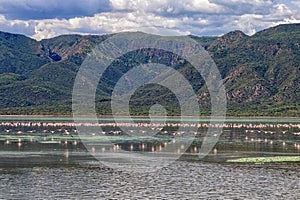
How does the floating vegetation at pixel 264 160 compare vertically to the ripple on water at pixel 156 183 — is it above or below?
above

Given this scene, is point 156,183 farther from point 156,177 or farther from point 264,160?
point 264,160

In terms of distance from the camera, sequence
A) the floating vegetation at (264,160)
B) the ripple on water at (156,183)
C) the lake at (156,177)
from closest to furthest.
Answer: the ripple on water at (156,183)
the lake at (156,177)
the floating vegetation at (264,160)

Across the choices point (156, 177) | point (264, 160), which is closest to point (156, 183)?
point (156, 177)

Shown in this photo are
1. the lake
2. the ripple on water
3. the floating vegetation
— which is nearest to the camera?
the ripple on water

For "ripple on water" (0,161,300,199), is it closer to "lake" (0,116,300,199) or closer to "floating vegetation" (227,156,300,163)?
"lake" (0,116,300,199)

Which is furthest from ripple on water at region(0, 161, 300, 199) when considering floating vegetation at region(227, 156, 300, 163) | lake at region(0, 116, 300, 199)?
floating vegetation at region(227, 156, 300, 163)

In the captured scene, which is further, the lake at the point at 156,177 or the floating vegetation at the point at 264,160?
the floating vegetation at the point at 264,160

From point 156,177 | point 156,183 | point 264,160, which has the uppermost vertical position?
point 264,160

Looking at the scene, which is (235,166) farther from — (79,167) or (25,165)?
(25,165)

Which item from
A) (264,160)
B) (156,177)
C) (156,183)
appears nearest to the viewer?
(156,183)

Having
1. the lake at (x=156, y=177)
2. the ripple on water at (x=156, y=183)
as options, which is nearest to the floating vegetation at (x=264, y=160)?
→ the lake at (x=156, y=177)

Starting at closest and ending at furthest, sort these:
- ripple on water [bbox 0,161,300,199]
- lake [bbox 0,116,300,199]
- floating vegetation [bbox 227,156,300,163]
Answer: ripple on water [bbox 0,161,300,199]
lake [bbox 0,116,300,199]
floating vegetation [bbox 227,156,300,163]

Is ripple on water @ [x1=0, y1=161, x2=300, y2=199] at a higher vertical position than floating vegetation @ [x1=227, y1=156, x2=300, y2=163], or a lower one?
lower

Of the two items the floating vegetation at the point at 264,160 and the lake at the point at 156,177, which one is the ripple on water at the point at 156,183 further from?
the floating vegetation at the point at 264,160
